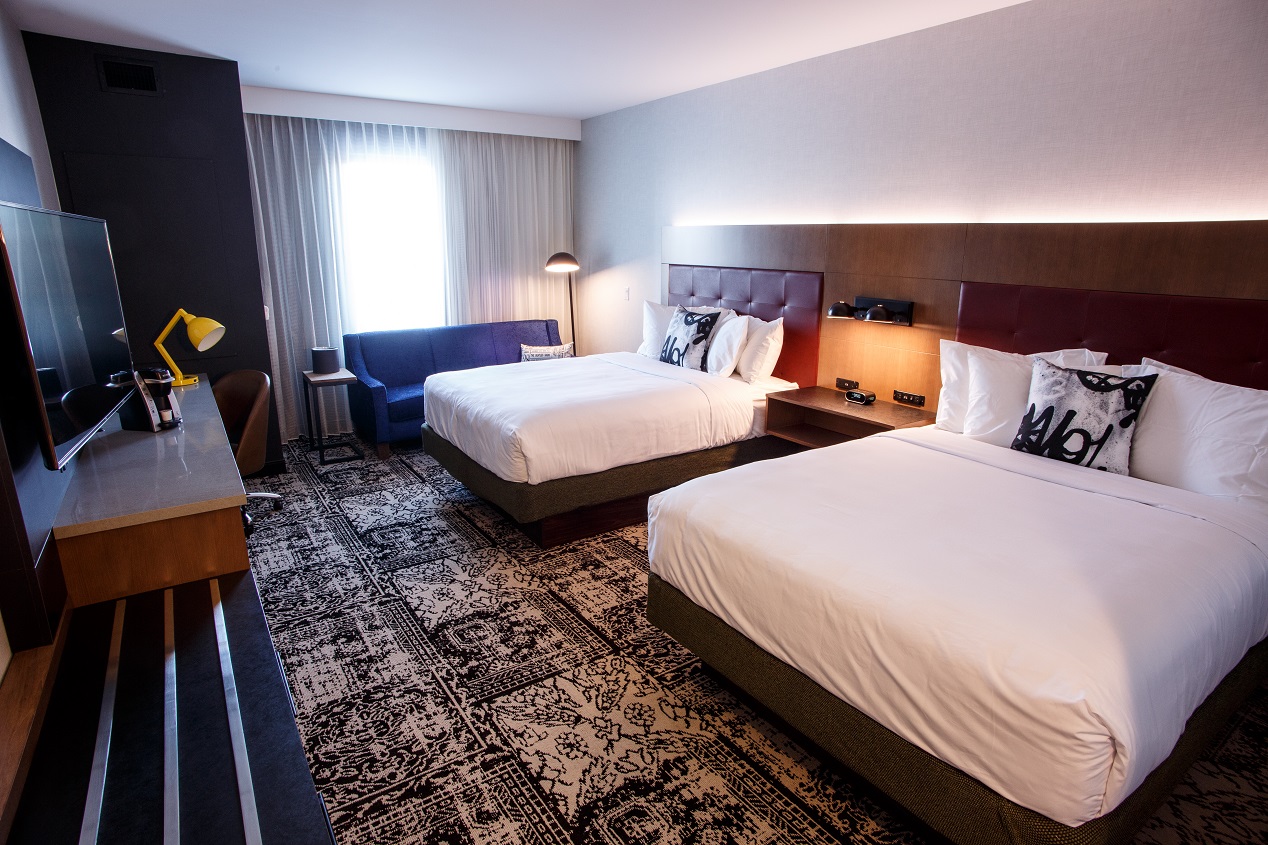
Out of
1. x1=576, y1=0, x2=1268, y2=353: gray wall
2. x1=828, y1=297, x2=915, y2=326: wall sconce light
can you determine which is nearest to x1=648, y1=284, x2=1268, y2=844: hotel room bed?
x1=576, y1=0, x2=1268, y2=353: gray wall

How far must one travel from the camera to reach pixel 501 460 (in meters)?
3.42

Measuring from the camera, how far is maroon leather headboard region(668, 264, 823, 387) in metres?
4.24

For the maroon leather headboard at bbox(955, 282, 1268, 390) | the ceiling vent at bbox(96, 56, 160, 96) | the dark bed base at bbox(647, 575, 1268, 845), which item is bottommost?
the dark bed base at bbox(647, 575, 1268, 845)

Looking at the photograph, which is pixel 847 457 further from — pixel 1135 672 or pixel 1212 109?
pixel 1212 109

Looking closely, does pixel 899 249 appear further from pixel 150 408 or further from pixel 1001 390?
pixel 150 408

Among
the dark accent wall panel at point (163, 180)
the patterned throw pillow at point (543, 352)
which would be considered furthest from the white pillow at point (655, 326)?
the dark accent wall panel at point (163, 180)

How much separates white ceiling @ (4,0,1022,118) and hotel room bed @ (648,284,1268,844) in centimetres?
230

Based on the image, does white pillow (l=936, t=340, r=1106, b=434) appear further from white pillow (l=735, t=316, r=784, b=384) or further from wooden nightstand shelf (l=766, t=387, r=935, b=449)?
white pillow (l=735, t=316, r=784, b=384)

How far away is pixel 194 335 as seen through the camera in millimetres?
3770

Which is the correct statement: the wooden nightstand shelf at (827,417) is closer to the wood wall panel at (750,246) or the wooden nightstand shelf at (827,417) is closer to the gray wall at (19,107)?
the wood wall panel at (750,246)

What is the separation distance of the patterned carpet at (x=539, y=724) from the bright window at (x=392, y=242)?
9.14 ft

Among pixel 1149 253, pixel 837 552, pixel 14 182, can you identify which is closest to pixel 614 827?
pixel 837 552

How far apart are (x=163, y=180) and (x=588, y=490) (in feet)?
10.8

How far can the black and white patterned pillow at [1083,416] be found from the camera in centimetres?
254
